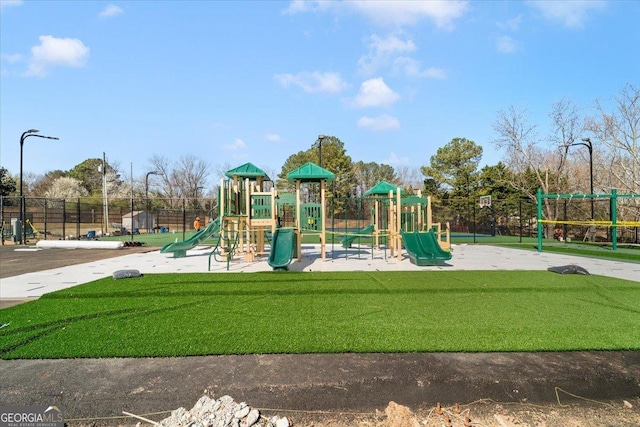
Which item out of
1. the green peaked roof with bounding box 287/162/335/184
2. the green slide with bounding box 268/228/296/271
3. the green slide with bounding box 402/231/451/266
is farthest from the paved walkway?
the green peaked roof with bounding box 287/162/335/184

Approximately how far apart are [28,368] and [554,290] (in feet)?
27.8

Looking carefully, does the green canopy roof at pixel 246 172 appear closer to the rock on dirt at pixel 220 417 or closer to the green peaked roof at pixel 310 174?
the green peaked roof at pixel 310 174

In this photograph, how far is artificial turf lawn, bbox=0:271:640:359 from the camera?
12.9 feet

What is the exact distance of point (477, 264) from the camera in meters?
11.0

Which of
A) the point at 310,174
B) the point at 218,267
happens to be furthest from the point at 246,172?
the point at 218,267

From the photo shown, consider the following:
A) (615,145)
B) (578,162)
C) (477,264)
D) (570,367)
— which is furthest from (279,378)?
(578,162)

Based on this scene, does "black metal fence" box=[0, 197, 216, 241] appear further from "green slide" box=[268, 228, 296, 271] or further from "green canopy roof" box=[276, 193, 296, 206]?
"green slide" box=[268, 228, 296, 271]

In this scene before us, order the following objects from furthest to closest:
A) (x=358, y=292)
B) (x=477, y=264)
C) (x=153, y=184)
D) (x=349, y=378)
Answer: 1. (x=153, y=184)
2. (x=477, y=264)
3. (x=358, y=292)
4. (x=349, y=378)

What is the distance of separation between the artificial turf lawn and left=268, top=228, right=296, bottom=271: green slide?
1830mm

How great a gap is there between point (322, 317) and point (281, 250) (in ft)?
18.2

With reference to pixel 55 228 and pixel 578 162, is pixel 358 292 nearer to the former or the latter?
pixel 578 162

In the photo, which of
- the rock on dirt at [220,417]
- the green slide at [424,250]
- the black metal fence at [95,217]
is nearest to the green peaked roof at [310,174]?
the green slide at [424,250]

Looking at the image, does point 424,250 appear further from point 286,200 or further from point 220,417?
point 220,417

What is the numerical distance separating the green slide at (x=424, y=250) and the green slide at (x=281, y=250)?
3916 mm
